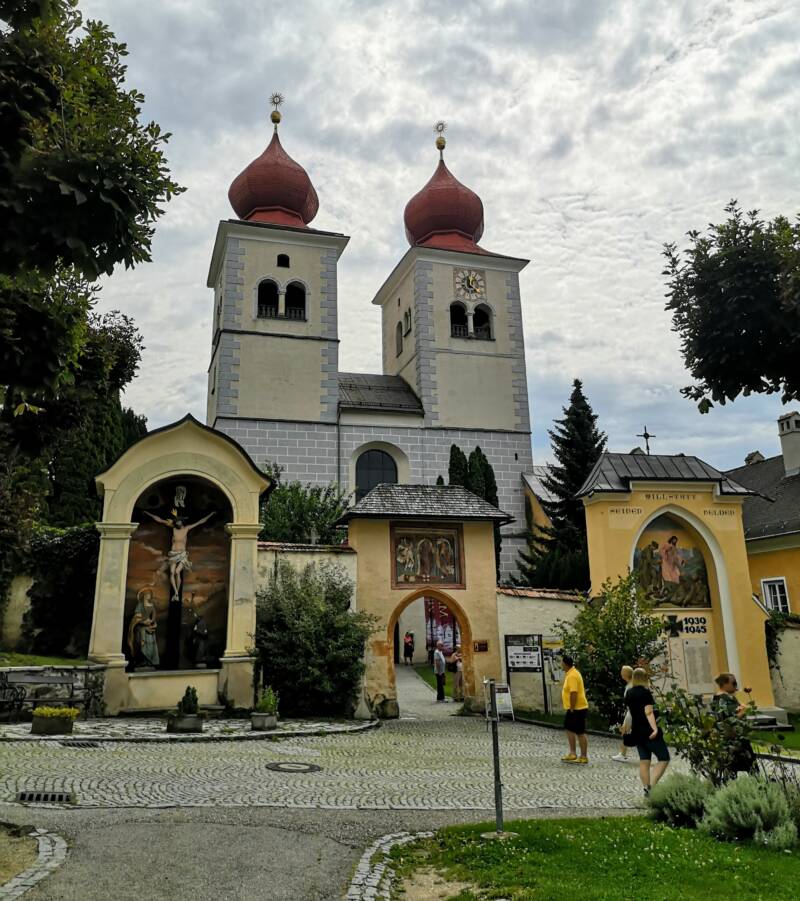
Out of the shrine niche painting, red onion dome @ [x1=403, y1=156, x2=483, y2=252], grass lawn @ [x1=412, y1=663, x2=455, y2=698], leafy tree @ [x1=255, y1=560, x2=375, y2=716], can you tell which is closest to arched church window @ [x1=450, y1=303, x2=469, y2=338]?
red onion dome @ [x1=403, y1=156, x2=483, y2=252]

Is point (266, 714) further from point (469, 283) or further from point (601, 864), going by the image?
point (469, 283)

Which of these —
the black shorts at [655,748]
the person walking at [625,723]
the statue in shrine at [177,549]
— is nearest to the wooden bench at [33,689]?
the statue in shrine at [177,549]

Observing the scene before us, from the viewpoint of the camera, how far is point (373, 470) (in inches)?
1325

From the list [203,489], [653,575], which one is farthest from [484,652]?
[203,489]

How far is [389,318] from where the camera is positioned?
136 feet

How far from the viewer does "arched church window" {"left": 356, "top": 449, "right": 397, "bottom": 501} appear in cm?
3347

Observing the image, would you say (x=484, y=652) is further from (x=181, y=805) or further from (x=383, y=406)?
(x=383, y=406)

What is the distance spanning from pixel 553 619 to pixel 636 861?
1302 cm

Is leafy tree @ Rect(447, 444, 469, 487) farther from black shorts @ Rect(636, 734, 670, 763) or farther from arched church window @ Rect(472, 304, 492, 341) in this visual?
black shorts @ Rect(636, 734, 670, 763)

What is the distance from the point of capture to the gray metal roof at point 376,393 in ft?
111

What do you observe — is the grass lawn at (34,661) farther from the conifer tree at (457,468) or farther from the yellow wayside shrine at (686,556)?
the conifer tree at (457,468)

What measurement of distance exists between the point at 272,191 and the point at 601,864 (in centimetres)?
3444

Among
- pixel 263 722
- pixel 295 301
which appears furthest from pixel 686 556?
pixel 295 301

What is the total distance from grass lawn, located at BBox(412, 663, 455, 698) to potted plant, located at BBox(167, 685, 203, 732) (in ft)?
39.2
